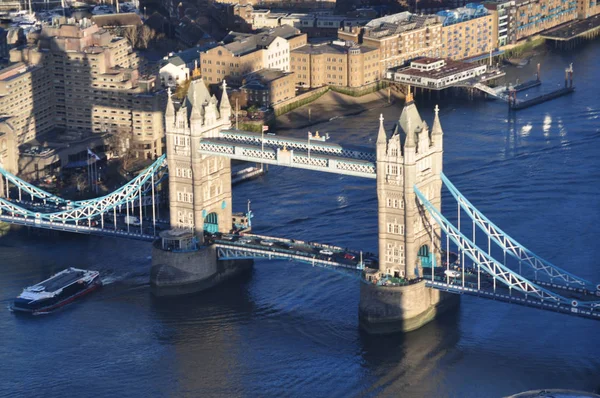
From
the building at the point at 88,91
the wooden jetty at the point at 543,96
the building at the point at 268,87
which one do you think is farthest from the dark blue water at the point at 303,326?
the wooden jetty at the point at 543,96

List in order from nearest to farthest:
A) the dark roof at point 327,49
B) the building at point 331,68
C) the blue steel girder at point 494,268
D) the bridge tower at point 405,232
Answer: the blue steel girder at point 494,268 < the bridge tower at point 405,232 < the building at point 331,68 < the dark roof at point 327,49

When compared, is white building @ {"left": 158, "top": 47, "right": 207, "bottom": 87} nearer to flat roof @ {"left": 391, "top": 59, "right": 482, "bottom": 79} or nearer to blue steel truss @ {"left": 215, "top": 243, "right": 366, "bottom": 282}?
flat roof @ {"left": 391, "top": 59, "right": 482, "bottom": 79}

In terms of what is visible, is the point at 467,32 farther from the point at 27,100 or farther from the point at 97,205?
the point at 97,205

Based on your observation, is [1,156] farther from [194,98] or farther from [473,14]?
[473,14]

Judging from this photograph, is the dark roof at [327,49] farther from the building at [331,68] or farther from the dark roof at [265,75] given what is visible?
the dark roof at [265,75]

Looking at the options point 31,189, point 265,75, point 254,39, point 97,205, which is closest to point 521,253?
point 97,205

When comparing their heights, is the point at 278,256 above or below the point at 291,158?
below
